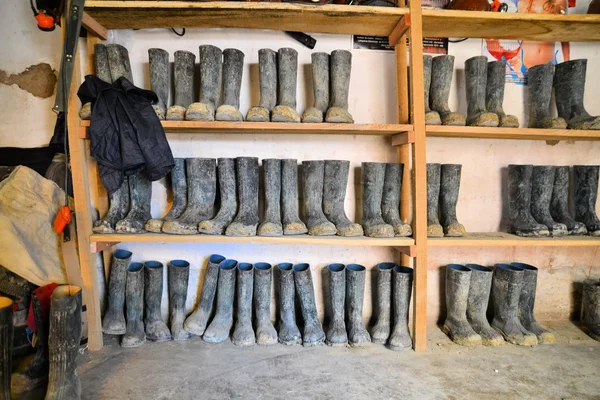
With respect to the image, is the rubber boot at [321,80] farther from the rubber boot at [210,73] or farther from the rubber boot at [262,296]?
the rubber boot at [262,296]

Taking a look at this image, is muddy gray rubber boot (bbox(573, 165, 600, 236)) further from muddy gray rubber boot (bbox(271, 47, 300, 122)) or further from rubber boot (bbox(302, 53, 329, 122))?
muddy gray rubber boot (bbox(271, 47, 300, 122))

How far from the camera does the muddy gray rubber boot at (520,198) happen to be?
2059 mm

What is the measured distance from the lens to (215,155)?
7.06ft

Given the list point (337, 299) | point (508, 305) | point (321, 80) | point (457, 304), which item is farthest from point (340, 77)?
point (508, 305)

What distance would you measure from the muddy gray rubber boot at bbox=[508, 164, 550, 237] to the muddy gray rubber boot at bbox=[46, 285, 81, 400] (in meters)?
2.29

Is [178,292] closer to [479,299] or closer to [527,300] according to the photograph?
[479,299]

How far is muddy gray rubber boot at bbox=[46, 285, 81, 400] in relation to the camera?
1.39 m

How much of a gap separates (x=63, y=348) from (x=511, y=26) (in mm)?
2681

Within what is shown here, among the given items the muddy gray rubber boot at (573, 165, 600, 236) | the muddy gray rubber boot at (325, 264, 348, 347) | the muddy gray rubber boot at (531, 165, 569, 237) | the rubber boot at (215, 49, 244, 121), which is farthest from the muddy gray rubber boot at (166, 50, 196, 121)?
the muddy gray rubber boot at (573, 165, 600, 236)

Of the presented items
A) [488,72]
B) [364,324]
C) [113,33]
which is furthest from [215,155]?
[488,72]

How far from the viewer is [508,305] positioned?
79.8 inches

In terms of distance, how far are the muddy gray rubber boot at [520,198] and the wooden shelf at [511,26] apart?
0.77 meters

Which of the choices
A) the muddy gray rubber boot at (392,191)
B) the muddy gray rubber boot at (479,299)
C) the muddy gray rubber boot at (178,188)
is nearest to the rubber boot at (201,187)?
the muddy gray rubber boot at (178,188)

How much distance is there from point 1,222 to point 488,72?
2.73 meters
